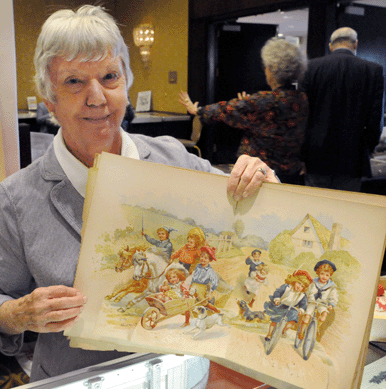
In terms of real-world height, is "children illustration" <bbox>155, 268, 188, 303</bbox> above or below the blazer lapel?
below

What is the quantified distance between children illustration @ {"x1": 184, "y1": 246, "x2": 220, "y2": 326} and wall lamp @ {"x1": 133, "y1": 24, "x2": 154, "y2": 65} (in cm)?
663

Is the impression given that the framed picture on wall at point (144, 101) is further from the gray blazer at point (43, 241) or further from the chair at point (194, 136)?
the gray blazer at point (43, 241)

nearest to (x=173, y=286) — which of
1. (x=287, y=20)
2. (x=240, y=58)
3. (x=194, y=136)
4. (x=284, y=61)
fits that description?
(x=284, y=61)

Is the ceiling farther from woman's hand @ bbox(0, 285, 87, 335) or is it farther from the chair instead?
woman's hand @ bbox(0, 285, 87, 335)

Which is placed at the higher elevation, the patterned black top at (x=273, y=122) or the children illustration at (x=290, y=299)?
the patterned black top at (x=273, y=122)

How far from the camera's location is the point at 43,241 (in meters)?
0.82

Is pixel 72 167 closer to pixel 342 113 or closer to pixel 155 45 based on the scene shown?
pixel 342 113

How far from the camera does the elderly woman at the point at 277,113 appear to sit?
2.66 metres

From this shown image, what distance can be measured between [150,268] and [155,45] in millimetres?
6626

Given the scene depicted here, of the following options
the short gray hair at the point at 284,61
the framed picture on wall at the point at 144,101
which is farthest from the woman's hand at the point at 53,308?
the framed picture on wall at the point at 144,101

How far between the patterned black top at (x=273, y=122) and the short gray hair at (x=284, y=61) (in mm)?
95

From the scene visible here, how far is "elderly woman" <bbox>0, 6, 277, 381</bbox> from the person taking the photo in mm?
802

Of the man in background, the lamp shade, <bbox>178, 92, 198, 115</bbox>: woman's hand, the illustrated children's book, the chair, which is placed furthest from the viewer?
the lamp shade

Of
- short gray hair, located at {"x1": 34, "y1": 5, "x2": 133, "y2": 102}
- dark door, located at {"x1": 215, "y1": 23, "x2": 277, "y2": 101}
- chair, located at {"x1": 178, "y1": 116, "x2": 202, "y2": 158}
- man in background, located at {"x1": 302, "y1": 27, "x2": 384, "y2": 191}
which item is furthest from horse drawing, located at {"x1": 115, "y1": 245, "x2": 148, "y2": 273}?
chair, located at {"x1": 178, "y1": 116, "x2": 202, "y2": 158}
